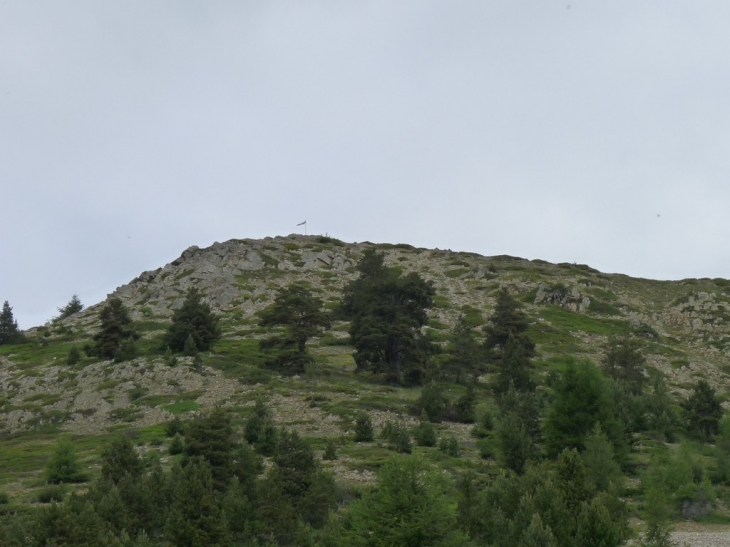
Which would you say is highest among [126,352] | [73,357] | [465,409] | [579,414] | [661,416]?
[126,352]

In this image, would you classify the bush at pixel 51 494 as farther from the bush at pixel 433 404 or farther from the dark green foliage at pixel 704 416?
the dark green foliage at pixel 704 416

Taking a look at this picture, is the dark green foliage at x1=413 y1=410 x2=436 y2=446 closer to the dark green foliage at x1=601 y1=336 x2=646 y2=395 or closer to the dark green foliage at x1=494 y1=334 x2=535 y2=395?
the dark green foliage at x1=494 y1=334 x2=535 y2=395

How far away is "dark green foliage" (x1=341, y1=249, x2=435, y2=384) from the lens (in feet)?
178

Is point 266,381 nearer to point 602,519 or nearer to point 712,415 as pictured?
→ point 712,415

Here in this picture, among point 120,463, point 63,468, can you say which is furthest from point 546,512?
point 63,468

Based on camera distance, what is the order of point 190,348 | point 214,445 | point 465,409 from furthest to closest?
point 190,348 → point 465,409 → point 214,445

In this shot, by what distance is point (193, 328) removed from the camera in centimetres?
5844

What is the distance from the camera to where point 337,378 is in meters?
53.1

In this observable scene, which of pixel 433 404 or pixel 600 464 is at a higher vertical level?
pixel 433 404

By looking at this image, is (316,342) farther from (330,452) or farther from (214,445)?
(214,445)

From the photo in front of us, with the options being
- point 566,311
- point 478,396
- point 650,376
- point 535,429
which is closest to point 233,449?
point 535,429

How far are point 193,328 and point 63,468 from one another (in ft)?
85.4

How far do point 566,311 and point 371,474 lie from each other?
216ft

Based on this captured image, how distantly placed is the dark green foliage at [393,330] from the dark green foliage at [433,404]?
28.6ft
